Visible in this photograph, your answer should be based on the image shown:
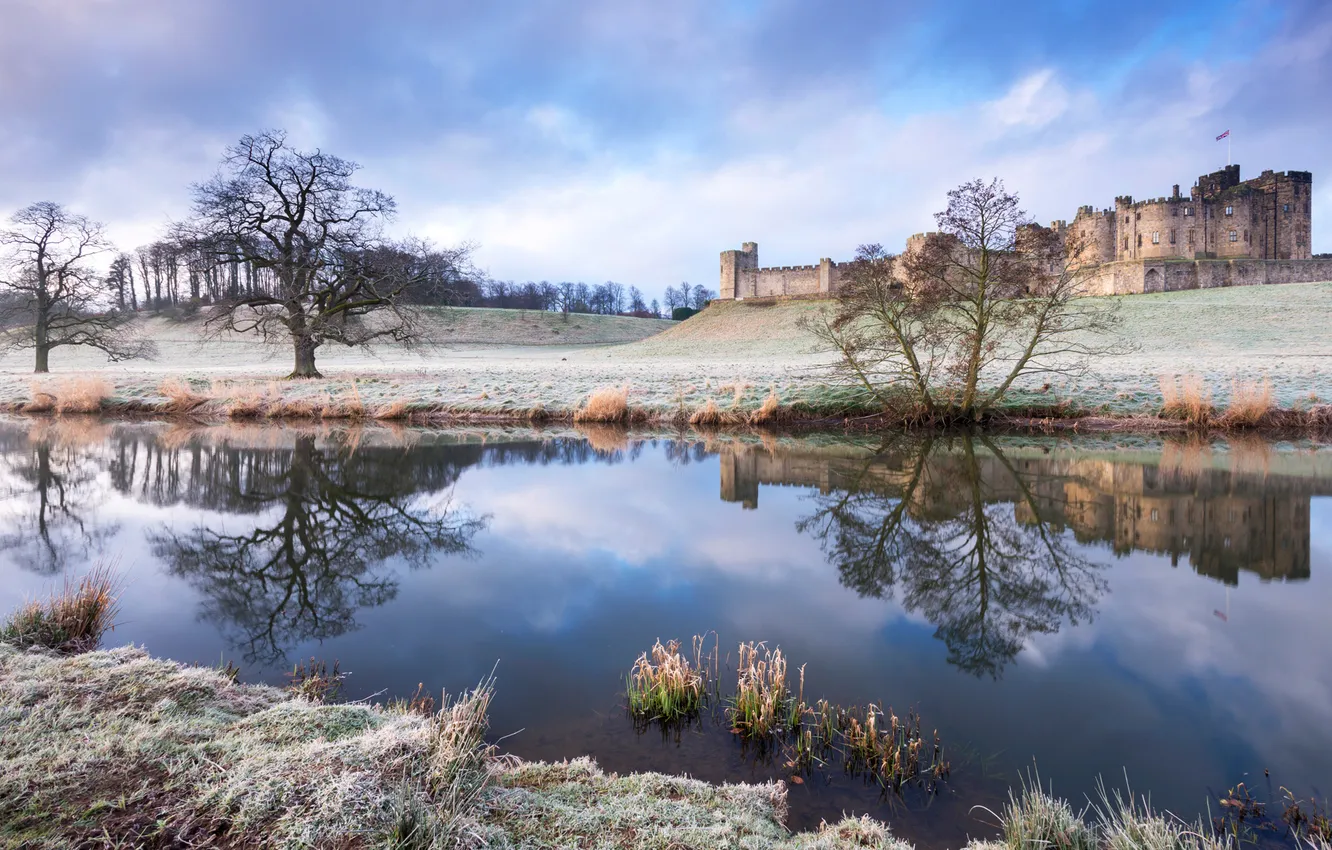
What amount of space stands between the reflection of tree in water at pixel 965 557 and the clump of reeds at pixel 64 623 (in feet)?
18.9

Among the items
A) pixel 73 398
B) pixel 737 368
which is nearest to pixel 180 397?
pixel 73 398

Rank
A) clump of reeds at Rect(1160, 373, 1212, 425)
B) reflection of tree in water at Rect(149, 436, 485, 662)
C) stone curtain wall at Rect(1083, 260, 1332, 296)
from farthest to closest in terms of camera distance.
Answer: stone curtain wall at Rect(1083, 260, 1332, 296) < clump of reeds at Rect(1160, 373, 1212, 425) < reflection of tree in water at Rect(149, 436, 485, 662)

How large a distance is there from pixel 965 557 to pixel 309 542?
7022 mm

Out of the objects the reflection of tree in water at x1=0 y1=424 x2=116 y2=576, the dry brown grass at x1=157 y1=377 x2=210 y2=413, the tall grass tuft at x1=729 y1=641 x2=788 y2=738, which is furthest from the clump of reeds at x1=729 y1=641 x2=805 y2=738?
the dry brown grass at x1=157 y1=377 x2=210 y2=413

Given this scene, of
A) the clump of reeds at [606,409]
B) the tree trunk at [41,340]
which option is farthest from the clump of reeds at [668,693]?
the tree trunk at [41,340]

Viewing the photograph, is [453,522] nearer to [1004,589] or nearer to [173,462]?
[1004,589]

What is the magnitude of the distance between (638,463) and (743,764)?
10.1 m

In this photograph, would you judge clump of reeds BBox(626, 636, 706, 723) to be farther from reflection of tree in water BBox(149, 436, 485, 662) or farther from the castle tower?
the castle tower

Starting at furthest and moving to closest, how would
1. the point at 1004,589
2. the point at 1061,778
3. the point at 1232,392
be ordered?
the point at 1232,392
the point at 1004,589
the point at 1061,778

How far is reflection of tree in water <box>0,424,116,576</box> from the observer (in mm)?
7441

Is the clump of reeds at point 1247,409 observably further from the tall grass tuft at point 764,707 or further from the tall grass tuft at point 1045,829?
the tall grass tuft at point 1045,829

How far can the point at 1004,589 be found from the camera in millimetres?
6363

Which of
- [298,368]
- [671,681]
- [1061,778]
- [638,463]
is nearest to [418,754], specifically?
[671,681]

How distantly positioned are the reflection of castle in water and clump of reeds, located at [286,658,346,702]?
6.42 m
